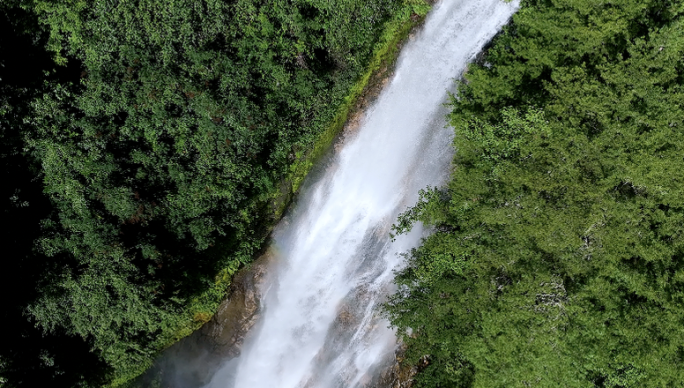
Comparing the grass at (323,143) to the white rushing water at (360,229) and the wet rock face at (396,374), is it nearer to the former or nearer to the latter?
the white rushing water at (360,229)

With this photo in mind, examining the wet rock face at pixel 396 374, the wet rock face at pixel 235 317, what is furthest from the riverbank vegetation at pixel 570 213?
the wet rock face at pixel 235 317

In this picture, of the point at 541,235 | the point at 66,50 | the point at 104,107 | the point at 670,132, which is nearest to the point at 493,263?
the point at 541,235

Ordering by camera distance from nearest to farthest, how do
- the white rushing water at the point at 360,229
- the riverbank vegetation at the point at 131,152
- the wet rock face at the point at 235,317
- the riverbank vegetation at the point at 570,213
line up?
the riverbank vegetation at the point at 570,213 → the riverbank vegetation at the point at 131,152 → the wet rock face at the point at 235,317 → the white rushing water at the point at 360,229

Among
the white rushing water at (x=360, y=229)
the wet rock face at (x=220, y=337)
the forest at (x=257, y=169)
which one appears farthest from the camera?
the white rushing water at (x=360, y=229)

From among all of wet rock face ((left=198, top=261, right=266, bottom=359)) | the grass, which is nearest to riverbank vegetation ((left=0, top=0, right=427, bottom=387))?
the grass

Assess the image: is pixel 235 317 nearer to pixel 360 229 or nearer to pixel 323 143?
pixel 360 229

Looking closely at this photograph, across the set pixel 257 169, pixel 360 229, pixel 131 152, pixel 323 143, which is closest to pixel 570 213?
pixel 360 229
